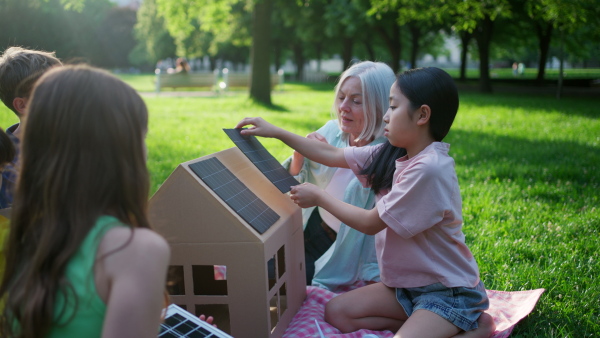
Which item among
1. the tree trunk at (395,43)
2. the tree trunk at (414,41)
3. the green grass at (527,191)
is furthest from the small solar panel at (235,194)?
the tree trunk at (414,41)

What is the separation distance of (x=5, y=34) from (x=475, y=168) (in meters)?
5.14

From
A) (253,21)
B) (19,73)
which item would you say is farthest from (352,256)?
(253,21)

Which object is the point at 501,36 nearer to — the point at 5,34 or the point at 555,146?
the point at 555,146

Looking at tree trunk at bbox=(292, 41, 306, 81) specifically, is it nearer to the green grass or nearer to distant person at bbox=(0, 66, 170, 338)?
the green grass

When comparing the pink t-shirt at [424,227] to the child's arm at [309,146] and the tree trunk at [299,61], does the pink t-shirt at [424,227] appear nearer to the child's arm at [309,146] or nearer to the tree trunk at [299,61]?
the child's arm at [309,146]

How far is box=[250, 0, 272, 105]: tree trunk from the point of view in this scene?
13.6 m

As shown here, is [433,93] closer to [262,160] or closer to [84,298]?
[262,160]

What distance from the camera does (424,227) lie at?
7.29 ft

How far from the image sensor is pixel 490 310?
9.05 ft

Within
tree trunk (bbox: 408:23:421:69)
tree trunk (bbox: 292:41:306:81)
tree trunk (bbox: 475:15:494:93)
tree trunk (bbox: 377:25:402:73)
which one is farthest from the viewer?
tree trunk (bbox: 292:41:306:81)

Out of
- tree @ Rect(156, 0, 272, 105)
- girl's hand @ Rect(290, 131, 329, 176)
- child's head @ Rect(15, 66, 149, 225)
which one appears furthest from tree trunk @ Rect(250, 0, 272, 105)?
child's head @ Rect(15, 66, 149, 225)

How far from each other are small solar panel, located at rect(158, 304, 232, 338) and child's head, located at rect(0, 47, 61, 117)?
1334 millimetres

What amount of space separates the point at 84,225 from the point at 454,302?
5.28 feet

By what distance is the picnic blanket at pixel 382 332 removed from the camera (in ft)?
Answer: 8.45
